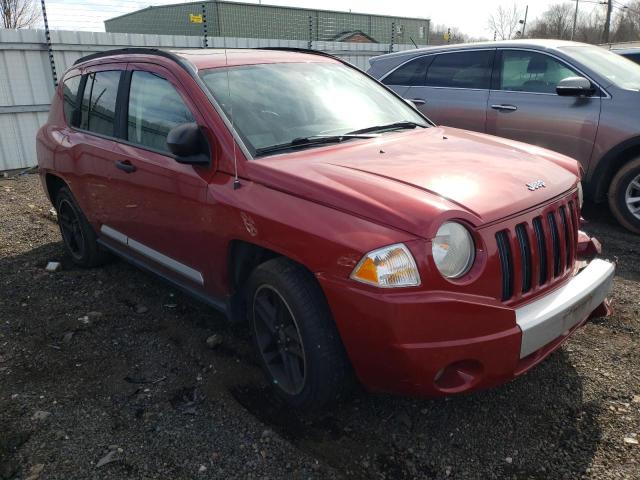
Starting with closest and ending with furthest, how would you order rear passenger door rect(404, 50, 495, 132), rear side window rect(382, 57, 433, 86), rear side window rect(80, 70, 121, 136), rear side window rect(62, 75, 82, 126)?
rear side window rect(80, 70, 121, 136)
rear side window rect(62, 75, 82, 126)
rear passenger door rect(404, 50, 495, 132)
rear side window rect(382, 57, 433, 86)

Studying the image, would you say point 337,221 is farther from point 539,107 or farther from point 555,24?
point 555,24

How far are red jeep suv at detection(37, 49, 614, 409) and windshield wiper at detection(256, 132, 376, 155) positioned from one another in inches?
0.6

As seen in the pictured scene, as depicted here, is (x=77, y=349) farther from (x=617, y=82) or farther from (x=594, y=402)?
(x=617, y=82)

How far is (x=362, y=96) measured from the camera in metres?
3.76

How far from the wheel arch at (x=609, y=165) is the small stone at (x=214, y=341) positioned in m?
4.04

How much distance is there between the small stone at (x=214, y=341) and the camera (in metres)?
3.53

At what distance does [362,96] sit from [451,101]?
10.2ft

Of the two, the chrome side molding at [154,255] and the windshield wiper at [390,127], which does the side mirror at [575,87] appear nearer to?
the windshield wiper at [390,127]

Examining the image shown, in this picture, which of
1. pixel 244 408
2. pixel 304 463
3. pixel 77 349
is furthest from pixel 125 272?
pixel 304 463

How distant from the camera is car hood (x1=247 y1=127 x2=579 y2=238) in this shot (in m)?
2.32

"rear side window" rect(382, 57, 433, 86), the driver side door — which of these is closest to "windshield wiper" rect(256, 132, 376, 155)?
the driver side door

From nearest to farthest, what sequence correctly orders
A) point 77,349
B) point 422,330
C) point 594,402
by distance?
1. point 422,330
2. point 594,402
3. point 77,349

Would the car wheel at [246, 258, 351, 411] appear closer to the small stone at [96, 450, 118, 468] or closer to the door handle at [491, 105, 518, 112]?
the small stone at [96, 450, 118, 468]

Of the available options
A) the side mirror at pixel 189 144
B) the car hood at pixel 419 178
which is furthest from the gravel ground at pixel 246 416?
the side mirror at pixel 189 144
